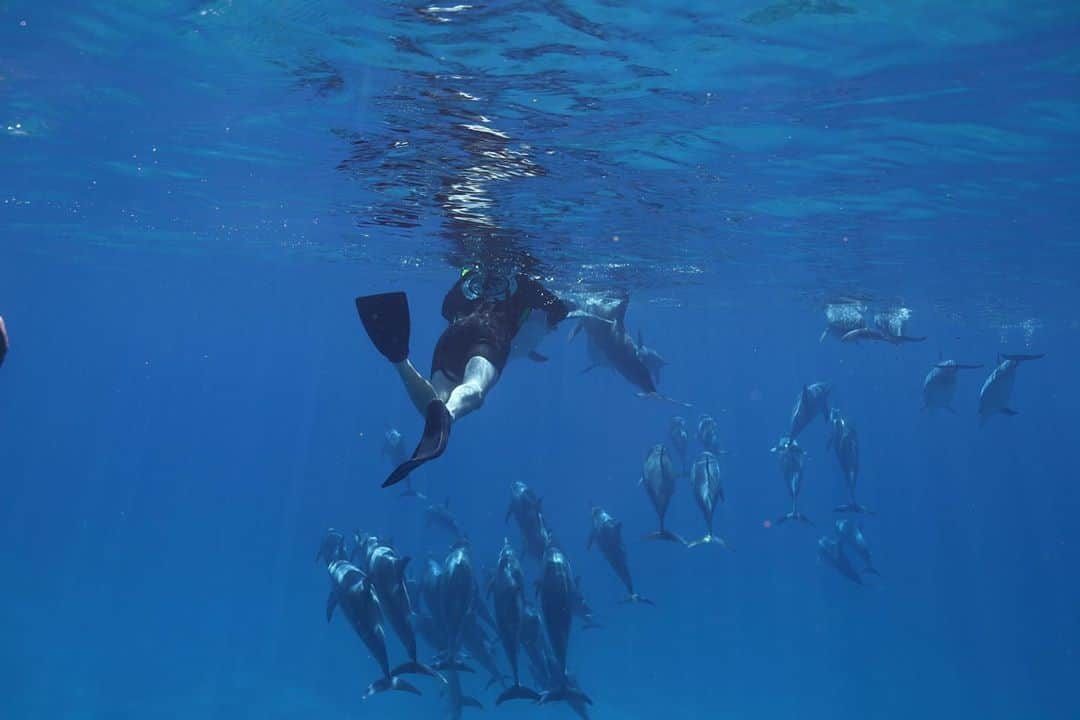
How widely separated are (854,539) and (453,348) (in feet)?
40.8

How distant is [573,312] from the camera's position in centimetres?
1584

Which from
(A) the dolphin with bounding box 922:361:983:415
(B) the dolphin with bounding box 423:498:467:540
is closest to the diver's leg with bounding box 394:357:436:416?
(B) the dolphin with bounding box 423:498:467:540

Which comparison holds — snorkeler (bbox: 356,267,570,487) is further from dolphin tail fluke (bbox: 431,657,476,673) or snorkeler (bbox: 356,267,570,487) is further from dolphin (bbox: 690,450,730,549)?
dolphin tail fluke (bbox: 431,657,476,673)

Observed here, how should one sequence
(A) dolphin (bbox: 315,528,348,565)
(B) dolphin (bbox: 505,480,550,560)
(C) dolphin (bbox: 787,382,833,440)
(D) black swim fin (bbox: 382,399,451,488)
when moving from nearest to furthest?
1. (D) black swim fin (bbox: 382,399,451,488)
2. (B) dolphin (bbox: 505,480,550,560)
3. (A) dolphin (bbox: 315,528,348,565)
4. (C) dolphin (bbox: 787,382,833,440)

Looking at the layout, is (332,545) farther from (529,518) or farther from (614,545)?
(614,545)

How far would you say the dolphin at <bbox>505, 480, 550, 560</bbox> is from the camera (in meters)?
12.5

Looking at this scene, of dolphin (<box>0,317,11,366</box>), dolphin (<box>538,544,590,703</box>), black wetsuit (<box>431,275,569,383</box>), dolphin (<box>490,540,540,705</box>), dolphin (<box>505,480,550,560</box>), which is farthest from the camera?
dolphin (<box>505,480,550,560</box>)

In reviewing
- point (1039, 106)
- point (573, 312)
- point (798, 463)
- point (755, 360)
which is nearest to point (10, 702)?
point (573, 312)

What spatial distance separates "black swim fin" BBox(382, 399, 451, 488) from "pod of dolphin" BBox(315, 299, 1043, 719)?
3197 millimetres

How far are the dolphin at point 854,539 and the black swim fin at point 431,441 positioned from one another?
44.8 feet

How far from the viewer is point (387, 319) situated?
299 inches

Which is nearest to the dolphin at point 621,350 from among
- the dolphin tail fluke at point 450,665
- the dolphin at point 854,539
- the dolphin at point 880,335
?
the dolphin at point 880,335

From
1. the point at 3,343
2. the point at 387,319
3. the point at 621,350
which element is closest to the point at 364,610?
the point at 387,319

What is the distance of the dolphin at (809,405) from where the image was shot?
1590 centimetres
